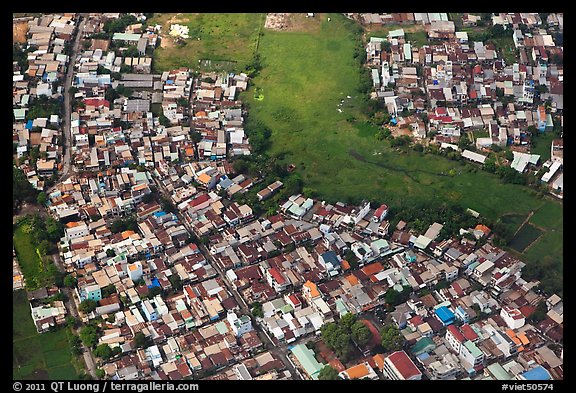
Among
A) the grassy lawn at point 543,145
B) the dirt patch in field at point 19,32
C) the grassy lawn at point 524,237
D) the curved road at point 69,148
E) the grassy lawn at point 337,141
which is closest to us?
the curved road at point 69,148

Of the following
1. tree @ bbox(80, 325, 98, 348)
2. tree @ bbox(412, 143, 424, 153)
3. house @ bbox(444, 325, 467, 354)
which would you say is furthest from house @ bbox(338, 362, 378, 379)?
tree @ bbox(412, 143, 424, 153)

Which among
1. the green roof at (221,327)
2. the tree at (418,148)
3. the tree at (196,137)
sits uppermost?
the tree at (196,137)

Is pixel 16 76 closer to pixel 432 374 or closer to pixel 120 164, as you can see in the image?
pixel 120 164

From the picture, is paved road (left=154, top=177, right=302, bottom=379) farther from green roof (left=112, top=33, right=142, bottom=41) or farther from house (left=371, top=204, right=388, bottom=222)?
green roof (left=112, top=33, right=142, bottom=41)

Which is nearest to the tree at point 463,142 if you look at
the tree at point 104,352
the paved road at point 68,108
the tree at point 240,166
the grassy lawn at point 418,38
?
the grassy lawn at point 418,38

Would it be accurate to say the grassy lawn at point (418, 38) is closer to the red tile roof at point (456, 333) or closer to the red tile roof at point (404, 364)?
the red tile roof at point (456, 333)

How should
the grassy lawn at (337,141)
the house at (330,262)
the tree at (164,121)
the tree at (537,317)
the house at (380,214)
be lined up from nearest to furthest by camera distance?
1. the tree at (537,317)
2. the house at (330,262)
3. the house at (380,214)
4. the grassy lawn at (337,141)
5. the tree at (164,121)

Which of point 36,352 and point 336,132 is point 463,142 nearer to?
point 336,132
